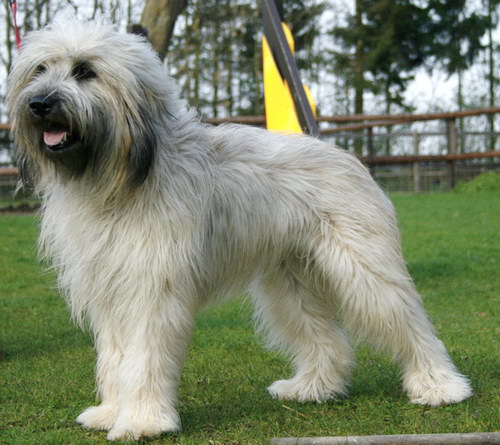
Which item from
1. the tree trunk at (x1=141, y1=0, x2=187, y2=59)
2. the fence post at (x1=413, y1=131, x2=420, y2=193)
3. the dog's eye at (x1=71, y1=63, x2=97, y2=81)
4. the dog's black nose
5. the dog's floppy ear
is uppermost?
the tree trunk at (x1=141, y1=0, x2=187, y2=59)

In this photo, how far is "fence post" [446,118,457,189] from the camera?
17.3 metres

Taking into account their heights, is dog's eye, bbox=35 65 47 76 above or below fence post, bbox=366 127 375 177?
above

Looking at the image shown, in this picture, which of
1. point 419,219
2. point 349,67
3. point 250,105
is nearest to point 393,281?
point 419,219

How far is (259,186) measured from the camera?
3906 millimetres

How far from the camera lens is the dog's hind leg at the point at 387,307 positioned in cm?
402

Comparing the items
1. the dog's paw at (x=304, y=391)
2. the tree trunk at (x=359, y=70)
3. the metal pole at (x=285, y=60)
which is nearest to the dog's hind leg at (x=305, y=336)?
the dog's paw at (x=304, y=391)

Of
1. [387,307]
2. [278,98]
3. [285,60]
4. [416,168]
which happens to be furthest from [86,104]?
[416,168]

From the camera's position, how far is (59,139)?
11.0ft

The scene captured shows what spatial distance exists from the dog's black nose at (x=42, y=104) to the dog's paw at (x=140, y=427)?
53.8 inches

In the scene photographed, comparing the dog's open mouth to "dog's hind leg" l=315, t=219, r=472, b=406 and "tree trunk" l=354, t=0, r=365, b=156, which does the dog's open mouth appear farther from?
"tree trunk" l=354, t=0, r=365, b=156

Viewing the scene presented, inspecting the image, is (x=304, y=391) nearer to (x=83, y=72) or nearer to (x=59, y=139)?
(x=59, y=139)

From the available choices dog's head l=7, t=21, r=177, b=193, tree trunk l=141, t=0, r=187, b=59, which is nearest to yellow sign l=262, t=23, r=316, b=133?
tree trunk l=141, t=0, r=187, b=59

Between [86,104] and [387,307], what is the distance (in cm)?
183

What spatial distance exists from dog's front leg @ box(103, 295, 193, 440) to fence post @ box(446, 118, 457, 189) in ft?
48.4
